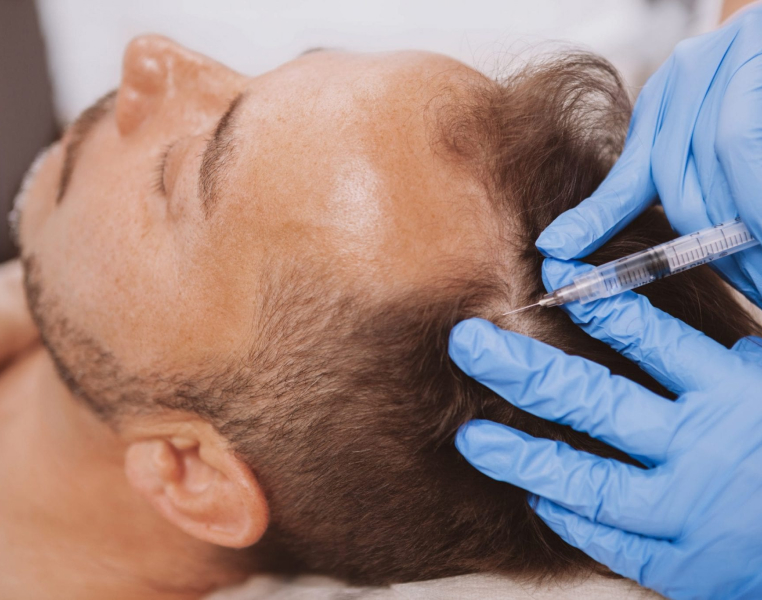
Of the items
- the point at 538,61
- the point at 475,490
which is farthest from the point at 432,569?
the point at 538,61

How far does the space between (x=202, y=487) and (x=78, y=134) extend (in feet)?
2.63

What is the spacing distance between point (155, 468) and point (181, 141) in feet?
1.89

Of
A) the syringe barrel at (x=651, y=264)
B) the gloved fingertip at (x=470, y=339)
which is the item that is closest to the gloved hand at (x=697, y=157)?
the syringe barrel at (x=651, y=264)

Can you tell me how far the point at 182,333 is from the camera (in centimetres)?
96

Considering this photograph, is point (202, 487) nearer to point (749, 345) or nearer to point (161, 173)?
point (161, 173)

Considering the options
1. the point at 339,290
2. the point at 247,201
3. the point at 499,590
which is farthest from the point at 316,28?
the point at 499,590

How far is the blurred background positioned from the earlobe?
1.29 meters

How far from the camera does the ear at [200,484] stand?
964mm

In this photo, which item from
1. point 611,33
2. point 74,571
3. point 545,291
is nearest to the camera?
point 545,291

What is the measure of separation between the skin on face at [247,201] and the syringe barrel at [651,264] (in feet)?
0.50

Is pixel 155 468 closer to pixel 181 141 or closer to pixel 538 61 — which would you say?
pixel 181 141

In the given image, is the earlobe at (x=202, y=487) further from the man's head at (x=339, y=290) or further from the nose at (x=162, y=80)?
the nose at (x=162, y=80)

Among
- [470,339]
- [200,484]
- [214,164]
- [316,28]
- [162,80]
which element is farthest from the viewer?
[316,28]

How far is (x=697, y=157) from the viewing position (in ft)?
3.03
